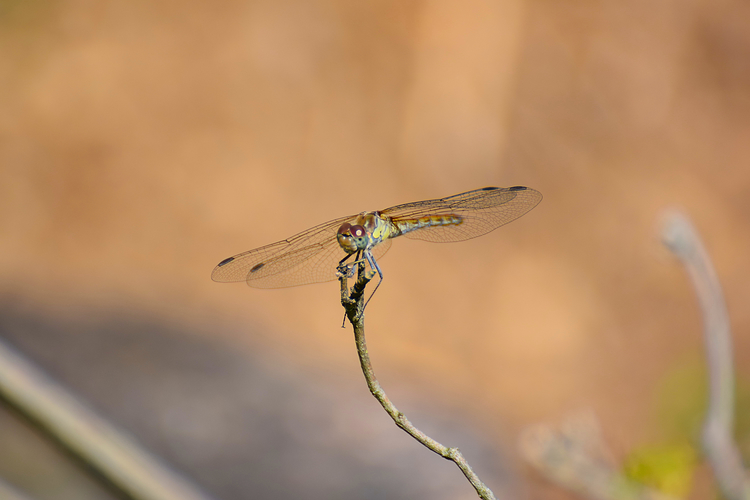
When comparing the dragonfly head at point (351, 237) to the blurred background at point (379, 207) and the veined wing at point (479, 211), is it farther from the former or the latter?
the blurred background at point (379, 207)

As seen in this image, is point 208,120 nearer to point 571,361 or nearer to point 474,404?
point 474,404

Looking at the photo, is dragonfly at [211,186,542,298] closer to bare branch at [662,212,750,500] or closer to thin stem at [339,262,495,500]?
thin stem at [339,262,495,500]

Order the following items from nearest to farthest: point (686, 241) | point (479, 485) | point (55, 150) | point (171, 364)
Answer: point (479, 485) < point (686, 241) < point (171, 364) < point (55, 150)

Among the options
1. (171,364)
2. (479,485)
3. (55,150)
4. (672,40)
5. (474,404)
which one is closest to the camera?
(479,485)

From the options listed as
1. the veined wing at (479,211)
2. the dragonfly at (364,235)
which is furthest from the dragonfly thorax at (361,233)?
the veined wing at (479,211)

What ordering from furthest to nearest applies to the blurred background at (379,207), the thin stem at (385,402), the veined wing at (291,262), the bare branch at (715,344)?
the blurred background at (379,207), the veined wing at (291,262), the bare branch at (715,344), the thin stem at (385,402)

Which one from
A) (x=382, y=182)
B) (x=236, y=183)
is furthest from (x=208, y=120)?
(x=382, y=182)

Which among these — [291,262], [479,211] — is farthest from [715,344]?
[291,262]

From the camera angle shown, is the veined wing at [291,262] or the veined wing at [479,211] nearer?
the veined wing at [291,262]

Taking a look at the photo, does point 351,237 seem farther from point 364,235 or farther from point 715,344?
point 715,344
